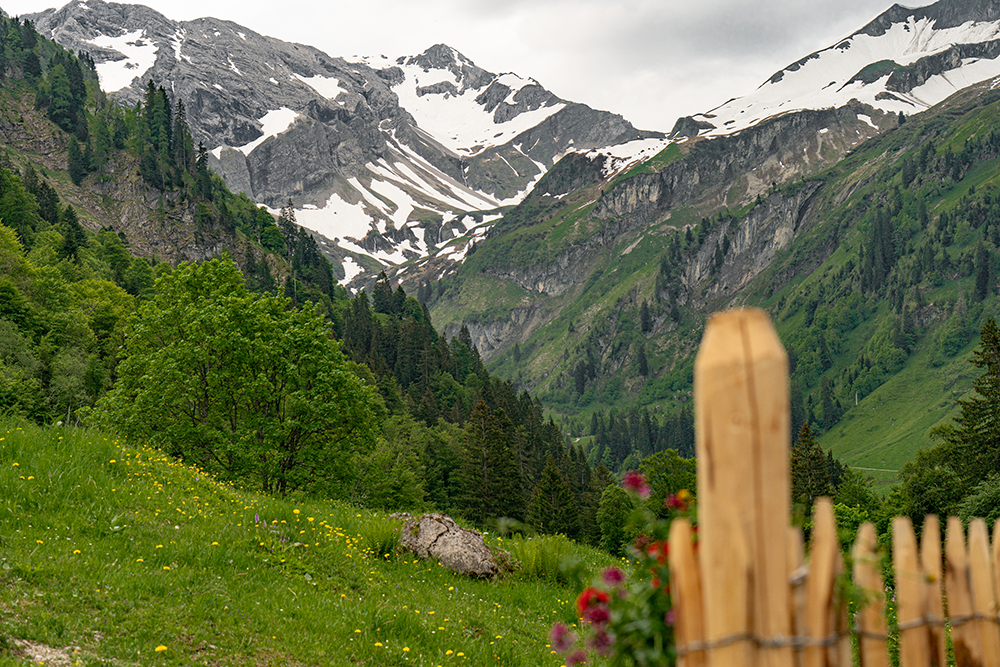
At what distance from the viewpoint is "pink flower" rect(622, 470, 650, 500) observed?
16.5 ft

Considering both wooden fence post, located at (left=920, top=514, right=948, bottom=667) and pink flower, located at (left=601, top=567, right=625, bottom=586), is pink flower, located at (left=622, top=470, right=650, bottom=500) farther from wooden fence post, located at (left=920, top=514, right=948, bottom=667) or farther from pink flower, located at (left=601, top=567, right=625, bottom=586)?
wooden fence post, located at (left=920, top=514, right=948, bottom=667)

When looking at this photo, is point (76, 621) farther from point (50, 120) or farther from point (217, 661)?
point (50, 120)

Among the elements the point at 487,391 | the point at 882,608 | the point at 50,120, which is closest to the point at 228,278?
the point at 882,608

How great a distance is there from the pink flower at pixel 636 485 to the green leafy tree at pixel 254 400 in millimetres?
29118

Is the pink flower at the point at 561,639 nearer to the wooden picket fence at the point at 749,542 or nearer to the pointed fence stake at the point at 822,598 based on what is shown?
the wooden picket fence at the point at 749,542

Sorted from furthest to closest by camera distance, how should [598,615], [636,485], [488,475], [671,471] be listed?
[488,475] → [671,471] → [636,485] → [598,615]

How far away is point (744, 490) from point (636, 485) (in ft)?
5.73

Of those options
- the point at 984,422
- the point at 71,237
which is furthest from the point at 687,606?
the point at 71,237

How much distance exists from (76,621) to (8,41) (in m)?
246

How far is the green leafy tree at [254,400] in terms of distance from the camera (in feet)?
108

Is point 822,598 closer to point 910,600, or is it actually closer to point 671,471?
point 910,600

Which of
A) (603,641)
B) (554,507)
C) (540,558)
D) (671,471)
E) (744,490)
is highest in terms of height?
(671,471)

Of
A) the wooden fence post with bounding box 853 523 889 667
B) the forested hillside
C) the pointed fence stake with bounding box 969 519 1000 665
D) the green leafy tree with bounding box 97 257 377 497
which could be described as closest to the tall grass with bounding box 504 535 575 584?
the pointed fence stake with bounding box 969 519 1000 665

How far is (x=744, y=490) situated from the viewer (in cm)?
344
